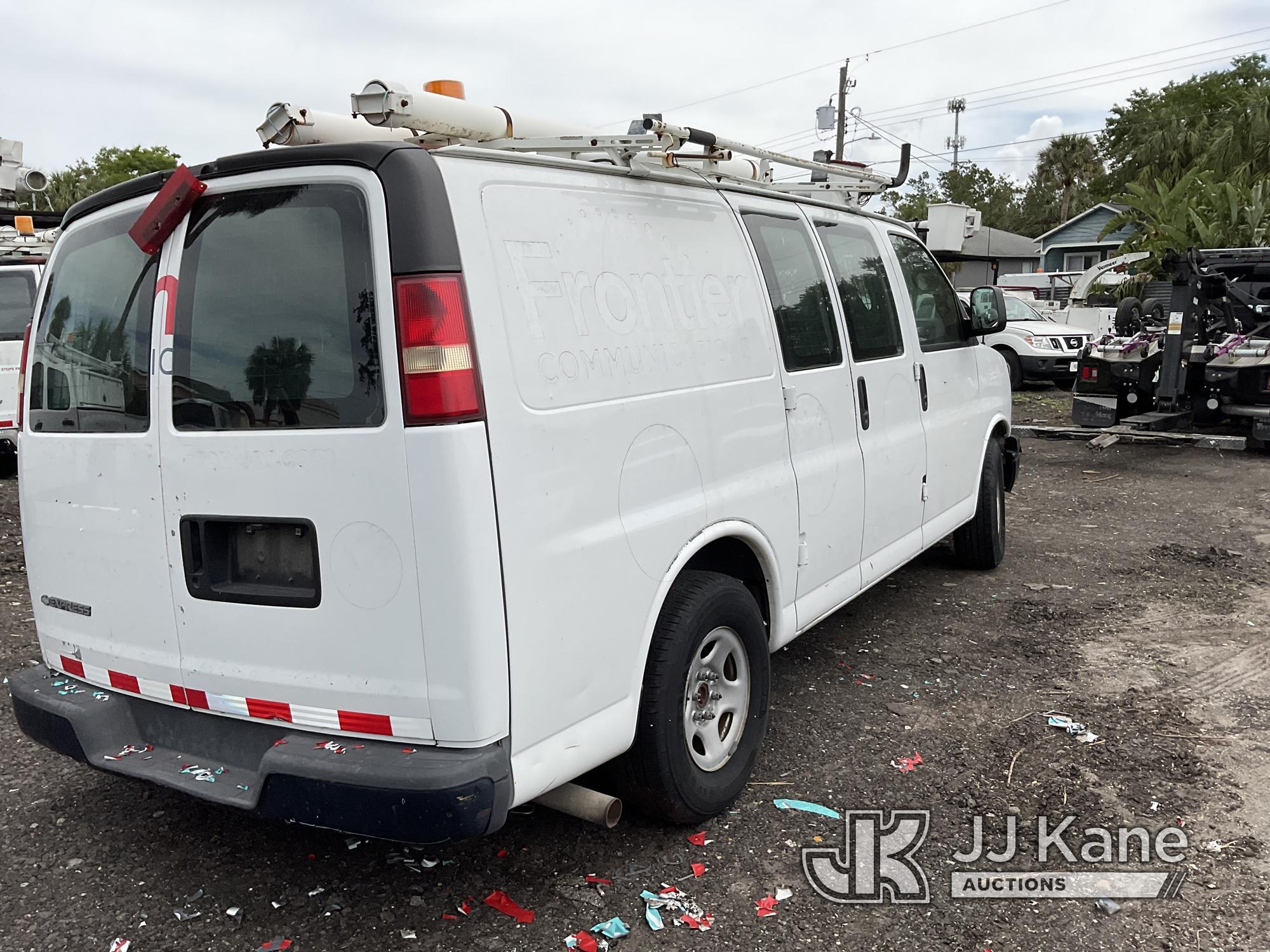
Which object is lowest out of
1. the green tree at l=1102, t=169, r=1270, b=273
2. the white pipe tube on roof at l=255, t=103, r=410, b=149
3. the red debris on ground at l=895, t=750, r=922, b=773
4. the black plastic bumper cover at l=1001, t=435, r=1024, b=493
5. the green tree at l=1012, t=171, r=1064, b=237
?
the red debris on ground at l=895, t=750, r=922, b=773

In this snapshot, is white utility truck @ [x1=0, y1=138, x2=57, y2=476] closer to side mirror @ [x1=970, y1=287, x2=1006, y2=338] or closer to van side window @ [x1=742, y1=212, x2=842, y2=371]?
van side window @ [x1=742, y1=212, x2=842, y2=371]

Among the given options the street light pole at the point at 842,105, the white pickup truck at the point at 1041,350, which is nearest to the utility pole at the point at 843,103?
the street light pole at the point at 842,105

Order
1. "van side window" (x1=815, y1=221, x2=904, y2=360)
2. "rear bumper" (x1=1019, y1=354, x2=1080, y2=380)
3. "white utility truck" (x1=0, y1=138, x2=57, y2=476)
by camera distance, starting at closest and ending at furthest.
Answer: "van side window" (x1=815, y1=221, x2=904, y2=360) < "white utility truck" (x1=0, y1=138, x2=57, y2=476) < "rear bumper" (x1=1019, y1=354, x2=1080, y2=380)

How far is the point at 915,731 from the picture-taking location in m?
4.20

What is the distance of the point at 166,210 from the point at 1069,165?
69.7 metres

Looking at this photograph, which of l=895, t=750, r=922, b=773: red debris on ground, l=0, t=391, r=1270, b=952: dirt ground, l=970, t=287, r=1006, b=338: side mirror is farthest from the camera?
l=970, t=287, r=1006, b=338: side mirror

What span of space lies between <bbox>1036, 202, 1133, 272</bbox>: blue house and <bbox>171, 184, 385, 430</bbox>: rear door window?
46.8 m

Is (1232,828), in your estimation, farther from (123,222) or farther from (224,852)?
(123,222)

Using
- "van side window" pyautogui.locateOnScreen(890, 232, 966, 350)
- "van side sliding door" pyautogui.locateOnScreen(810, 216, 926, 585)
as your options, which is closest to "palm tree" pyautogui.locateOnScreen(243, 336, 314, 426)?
"van side sliding door" pyautogui.locateOnScreen(810, 216, 926, 585)

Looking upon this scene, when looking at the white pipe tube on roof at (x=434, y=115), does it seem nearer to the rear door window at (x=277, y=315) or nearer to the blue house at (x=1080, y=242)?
the rear door window at (x=277, y=315)

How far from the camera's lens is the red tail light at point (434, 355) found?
8.09ft

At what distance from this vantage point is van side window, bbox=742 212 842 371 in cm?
392

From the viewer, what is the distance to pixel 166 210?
2793mm

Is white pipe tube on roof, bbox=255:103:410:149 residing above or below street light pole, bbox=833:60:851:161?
below
